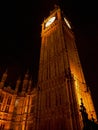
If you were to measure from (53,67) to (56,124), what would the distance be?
1041cm

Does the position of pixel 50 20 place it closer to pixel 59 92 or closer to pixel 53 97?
pixel 59 92

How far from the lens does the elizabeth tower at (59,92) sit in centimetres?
1799

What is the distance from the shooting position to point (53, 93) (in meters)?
21.7

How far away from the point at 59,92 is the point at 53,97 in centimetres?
120

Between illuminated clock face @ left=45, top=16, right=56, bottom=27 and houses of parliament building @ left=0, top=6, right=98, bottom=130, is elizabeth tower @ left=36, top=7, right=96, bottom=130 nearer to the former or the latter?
houses of parliament building @ left=0, top=6, right=98, bottom=130

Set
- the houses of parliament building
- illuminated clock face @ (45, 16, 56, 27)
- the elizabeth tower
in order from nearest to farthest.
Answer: the elizabeth tower, the houses of parliament building, illuminated clock face @ (45, 16, 56, 27)

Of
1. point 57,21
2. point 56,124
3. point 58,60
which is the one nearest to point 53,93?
point 56,124

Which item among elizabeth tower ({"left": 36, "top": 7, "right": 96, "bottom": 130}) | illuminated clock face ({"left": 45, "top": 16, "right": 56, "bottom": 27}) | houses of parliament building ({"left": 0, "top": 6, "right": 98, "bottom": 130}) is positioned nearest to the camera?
elizabeth tower ({"left": 36, "top": 7, "right": 96, "bottom": 130})

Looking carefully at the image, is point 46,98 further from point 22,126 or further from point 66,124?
point 22,126

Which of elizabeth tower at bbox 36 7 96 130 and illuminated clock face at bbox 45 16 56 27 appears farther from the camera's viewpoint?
illuminated clock face at bbox 45 16 56 27

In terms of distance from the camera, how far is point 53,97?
2116 cm

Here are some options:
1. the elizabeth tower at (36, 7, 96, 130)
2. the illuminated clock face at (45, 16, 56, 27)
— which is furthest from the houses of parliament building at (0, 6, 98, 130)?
the illuminated clock face at (45, 16, 56, 27)

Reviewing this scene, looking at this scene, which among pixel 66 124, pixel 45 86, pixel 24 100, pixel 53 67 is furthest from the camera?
pixel 24 100

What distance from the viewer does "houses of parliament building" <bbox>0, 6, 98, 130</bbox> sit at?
18.4 meters
